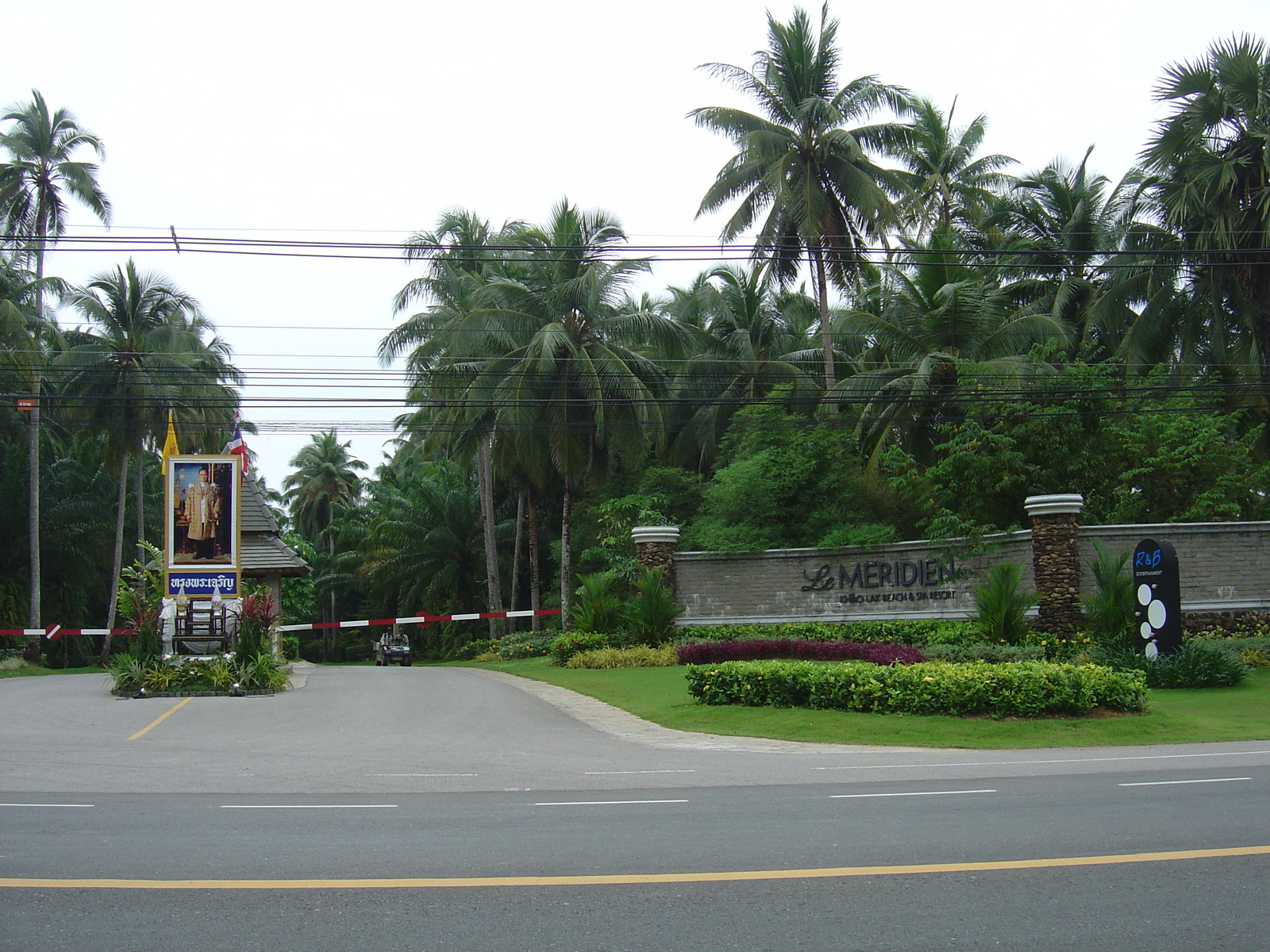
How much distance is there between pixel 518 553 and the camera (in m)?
46.2

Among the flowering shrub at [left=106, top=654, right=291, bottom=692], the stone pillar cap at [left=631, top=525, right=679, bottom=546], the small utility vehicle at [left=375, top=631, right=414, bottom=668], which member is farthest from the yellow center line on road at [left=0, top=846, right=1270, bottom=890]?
the small utility vehicle at [left=375, top=631, right=414, bottom=668]

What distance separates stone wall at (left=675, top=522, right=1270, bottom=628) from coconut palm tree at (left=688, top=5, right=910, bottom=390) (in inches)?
311

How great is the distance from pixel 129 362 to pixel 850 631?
28.7 meters

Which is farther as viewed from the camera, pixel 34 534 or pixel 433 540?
pixel 433 540

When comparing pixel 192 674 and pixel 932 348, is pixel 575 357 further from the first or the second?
pixel 192 674

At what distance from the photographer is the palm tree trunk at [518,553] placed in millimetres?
45562

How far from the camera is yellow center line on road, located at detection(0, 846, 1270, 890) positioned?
6.09 metres

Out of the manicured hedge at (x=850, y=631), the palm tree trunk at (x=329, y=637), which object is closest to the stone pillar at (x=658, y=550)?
the manicured hedge at (x=850, y=631)

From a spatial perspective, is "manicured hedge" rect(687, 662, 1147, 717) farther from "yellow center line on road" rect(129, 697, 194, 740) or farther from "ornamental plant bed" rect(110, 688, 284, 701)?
"ornamental plant bed" rect(110, 688, 284, 701)

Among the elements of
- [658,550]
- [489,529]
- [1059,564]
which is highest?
[489,529]

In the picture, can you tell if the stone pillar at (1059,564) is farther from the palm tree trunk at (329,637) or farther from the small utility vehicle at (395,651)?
the palm tree trunk at (329,637)

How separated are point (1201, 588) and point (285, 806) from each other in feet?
65.8

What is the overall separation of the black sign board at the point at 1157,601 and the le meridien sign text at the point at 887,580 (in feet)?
19.5

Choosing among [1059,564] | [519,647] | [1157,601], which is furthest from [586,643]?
[1157,601]
